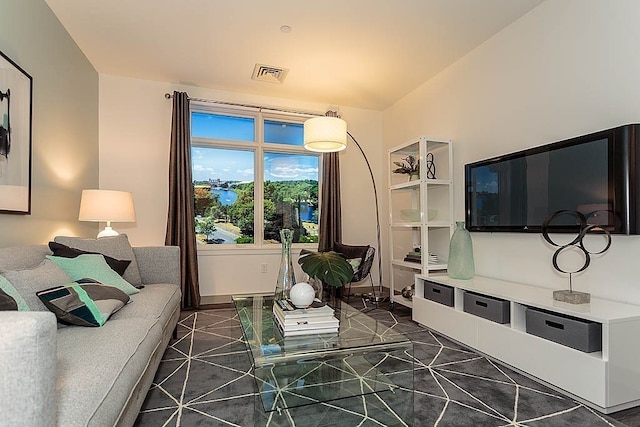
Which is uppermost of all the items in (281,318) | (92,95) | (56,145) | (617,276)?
(92,95)

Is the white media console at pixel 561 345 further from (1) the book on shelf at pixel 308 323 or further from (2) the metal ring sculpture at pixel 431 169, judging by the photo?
(2) the metal ring sculpture at pixel 431 169

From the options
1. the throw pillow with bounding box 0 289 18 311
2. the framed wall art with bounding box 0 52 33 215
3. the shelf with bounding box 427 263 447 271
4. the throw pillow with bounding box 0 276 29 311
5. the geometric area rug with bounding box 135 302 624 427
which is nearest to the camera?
the throw pillow with bounding box 0 289 18 311

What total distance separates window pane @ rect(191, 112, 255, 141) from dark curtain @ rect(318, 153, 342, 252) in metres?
1.06

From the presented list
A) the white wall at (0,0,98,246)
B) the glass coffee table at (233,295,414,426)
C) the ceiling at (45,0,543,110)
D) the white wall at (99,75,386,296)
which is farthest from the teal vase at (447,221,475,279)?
the white wall at (0,0,98,246)

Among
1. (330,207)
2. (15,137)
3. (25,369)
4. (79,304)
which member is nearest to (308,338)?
(79,304)

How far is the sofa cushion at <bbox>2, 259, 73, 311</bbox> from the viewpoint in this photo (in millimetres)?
1523

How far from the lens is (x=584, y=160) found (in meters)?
2.22

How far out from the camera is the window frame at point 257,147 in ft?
14.0

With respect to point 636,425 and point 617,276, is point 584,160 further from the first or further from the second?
point 636,425

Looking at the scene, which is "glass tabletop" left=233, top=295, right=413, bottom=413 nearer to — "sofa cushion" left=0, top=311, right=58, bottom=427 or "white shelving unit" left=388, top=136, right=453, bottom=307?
"sofa cushion" left=0, top=311, right=58, bottom=427

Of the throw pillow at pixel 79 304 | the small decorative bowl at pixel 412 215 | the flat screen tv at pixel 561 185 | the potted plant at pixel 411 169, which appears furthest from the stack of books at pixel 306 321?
the potted plant at pixel 411 169

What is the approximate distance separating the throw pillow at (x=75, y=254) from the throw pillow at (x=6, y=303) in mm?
922

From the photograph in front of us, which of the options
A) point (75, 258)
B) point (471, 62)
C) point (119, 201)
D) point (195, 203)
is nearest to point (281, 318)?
point (75, 258)

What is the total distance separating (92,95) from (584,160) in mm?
4399
